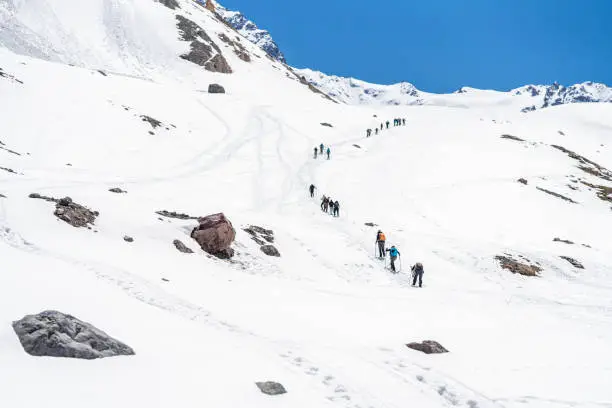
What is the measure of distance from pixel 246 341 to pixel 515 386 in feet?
19.3

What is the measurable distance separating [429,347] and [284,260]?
970cm

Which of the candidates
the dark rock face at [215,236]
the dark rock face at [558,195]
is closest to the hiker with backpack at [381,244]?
the dark rock face at [215,236]

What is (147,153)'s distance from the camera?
3747 centimetres

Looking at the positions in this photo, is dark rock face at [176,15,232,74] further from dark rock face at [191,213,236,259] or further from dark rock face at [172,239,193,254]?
dark rock face at [172,239,193,254]

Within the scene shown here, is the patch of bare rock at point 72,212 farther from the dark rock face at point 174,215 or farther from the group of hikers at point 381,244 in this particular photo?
the group of hikers at point 381,244

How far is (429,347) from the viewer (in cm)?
1152

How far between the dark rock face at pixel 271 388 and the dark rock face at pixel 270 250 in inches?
495

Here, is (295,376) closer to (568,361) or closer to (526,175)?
(568,361)

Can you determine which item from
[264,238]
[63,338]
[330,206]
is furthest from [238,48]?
[63,338]

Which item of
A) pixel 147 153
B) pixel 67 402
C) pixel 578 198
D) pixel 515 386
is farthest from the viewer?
pixel 578 198

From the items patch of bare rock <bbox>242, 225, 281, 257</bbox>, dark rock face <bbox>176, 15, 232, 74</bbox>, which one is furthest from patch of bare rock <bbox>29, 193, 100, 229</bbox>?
dark rock face <bbox>176, 15, 232, 74</bbox>

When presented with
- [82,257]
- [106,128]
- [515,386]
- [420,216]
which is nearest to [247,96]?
[106,128]

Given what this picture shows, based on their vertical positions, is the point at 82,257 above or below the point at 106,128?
below

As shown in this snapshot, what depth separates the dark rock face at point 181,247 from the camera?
16875 mm
